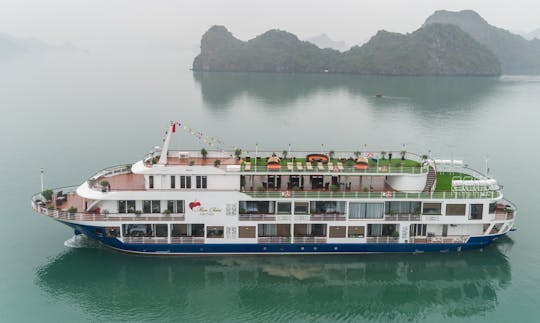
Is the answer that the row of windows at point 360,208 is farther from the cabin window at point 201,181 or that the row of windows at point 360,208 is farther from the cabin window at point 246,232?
the cabin window at point 201,181

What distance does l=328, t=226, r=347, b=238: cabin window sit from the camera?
1241 inches

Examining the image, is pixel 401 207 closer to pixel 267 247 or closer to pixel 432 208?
pixel 432 208

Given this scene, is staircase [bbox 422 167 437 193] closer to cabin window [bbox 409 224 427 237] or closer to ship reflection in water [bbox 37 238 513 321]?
cabin window [bbox 409 224 427 237]

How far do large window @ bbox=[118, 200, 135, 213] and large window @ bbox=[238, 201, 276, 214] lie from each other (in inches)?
273

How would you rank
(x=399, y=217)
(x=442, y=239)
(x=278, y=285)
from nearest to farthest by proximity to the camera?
(x=278, y=285)
(x=399, y=217)
(x=442, y=239)

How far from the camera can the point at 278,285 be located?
29.2m

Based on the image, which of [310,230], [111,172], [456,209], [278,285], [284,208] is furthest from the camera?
[111,172]

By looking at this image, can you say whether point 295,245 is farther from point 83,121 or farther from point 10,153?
point 83,121

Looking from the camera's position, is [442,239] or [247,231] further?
[442,239]

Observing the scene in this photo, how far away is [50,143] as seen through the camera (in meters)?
66.2

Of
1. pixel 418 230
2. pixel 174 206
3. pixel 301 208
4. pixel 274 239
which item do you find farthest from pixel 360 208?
pixel 174 206

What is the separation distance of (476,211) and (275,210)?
44.4 ft

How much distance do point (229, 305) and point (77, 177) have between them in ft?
96.9

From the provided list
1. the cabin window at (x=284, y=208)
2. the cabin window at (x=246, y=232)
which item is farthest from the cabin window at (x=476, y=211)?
the cabin window at (x=246, y=232)
